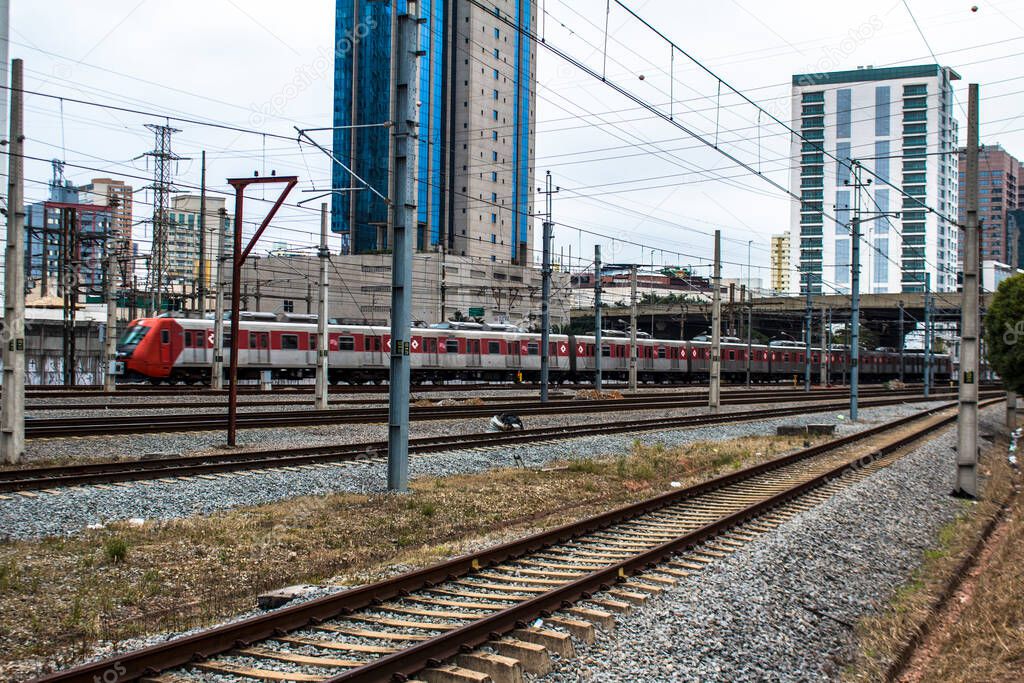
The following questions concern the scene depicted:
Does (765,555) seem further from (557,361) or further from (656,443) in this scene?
(557,361)

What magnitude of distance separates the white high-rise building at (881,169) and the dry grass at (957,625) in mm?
148134

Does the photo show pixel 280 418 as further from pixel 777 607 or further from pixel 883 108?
pixel 883 108

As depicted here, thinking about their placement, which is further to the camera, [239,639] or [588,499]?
[588,499]

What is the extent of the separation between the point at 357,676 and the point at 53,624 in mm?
3128

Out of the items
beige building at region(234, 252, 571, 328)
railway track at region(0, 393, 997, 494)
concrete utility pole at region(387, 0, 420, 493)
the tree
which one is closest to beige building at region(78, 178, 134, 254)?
beige building at region(234, 252, 571, 328)

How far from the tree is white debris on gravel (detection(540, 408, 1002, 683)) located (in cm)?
2200

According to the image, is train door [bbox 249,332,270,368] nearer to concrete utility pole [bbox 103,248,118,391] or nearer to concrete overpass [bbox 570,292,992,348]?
concrete utility pole [bbox 103,248,118,391]

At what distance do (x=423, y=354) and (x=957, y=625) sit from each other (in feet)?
130

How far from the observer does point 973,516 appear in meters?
16.1

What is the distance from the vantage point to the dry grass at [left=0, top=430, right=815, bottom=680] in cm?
753

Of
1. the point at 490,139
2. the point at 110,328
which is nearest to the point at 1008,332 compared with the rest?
the point at 110,328

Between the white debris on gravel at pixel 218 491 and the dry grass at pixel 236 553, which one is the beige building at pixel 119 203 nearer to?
the white debris on gravel at pixel 218 491

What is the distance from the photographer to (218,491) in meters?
13.8

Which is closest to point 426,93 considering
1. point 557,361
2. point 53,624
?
point 557,361
